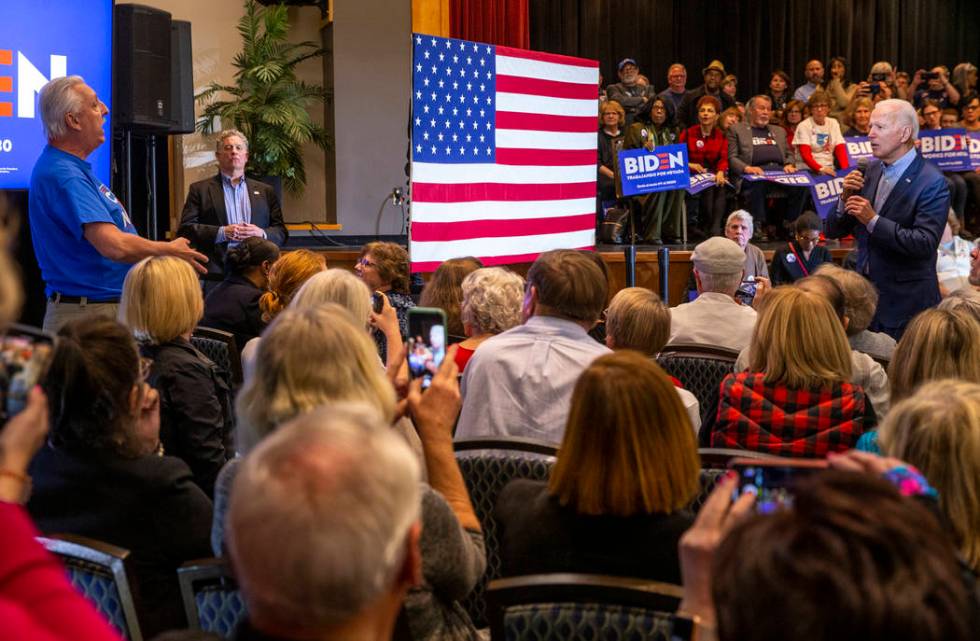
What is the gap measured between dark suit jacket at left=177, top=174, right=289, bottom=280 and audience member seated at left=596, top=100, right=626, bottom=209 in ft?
12.4

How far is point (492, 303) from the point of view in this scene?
10.7 ft

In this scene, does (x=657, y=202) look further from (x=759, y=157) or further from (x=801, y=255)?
(x=801, y=255)

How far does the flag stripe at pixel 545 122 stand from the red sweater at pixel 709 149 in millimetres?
3192

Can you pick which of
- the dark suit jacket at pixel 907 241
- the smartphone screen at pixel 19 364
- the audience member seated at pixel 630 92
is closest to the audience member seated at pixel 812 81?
the audience member seated at pixel 630 92

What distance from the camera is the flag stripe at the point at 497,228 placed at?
5.64 metres

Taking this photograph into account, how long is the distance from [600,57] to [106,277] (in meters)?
10.4

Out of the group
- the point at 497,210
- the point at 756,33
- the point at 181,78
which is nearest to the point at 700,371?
the point at 497,210

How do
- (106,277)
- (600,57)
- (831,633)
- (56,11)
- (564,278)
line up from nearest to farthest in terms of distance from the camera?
(831,633), (564,278), (106,277), (56,11), (600,57)

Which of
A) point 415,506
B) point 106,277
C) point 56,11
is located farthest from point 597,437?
point 56,11

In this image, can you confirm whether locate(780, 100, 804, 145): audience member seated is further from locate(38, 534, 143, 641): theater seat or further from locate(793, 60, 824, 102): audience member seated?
locate(38, 534, 143, 641): theater seat

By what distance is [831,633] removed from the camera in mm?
842

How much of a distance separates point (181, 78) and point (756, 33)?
9.80m

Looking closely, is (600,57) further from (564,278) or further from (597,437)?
(597,437)

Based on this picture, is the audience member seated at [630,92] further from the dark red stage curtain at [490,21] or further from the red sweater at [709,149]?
the dark red stage curtain at [490,21]
